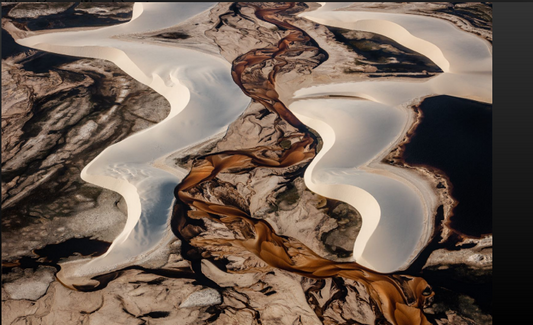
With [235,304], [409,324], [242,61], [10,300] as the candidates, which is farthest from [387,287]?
[242,61]

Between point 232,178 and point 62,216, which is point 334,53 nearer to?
point 232,178

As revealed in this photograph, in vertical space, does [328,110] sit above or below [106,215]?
above

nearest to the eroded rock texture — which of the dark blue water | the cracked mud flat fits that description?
the cracked mud flat

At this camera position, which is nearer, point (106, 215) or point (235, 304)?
point (235, 304)

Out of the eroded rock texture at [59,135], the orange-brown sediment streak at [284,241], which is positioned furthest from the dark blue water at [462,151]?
the eroded rock texture at [59,135]

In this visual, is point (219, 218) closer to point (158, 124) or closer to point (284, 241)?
point (284, 241)

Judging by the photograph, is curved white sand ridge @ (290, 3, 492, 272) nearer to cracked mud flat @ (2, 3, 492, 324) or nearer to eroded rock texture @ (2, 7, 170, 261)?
cracked mud flat @ (2, 3, 492, 324)

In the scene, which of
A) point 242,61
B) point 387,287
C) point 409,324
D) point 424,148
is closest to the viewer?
point 409,324
